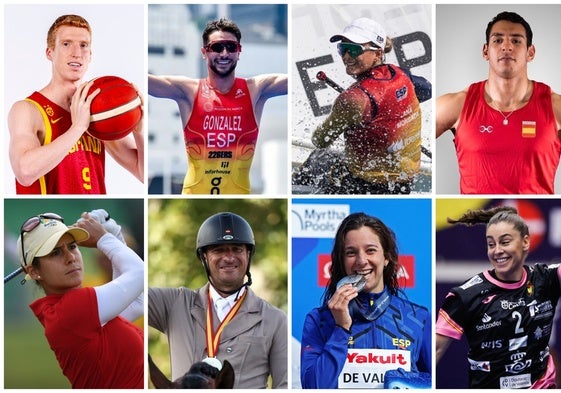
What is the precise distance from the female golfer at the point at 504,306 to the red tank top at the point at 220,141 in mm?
1326

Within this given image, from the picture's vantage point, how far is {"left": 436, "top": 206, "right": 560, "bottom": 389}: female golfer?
8.16m

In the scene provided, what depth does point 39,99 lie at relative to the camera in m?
8.15

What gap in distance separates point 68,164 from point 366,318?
204cm

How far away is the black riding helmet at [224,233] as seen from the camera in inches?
320

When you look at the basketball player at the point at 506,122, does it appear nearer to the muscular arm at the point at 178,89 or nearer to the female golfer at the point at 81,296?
the muscular arm at the point at 178,89

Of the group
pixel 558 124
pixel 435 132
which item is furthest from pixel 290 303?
pixel 558 124

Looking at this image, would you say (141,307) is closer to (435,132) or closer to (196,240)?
(196,240)

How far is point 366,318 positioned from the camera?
26.8 ft

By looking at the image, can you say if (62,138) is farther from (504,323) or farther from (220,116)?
(504,323)

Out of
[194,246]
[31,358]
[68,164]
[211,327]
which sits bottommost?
[31,358]

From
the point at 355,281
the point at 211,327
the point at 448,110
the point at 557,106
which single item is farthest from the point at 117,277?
the point at 557,106

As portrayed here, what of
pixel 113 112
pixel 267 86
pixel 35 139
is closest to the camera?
pixel 113 112

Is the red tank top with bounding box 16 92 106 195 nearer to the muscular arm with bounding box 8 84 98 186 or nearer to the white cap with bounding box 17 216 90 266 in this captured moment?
the muscular arm with bounding box 8 84 98 186

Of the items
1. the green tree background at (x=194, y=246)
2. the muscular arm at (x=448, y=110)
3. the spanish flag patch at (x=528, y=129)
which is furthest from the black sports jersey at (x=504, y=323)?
the green tree background at (x=194, y=246)
